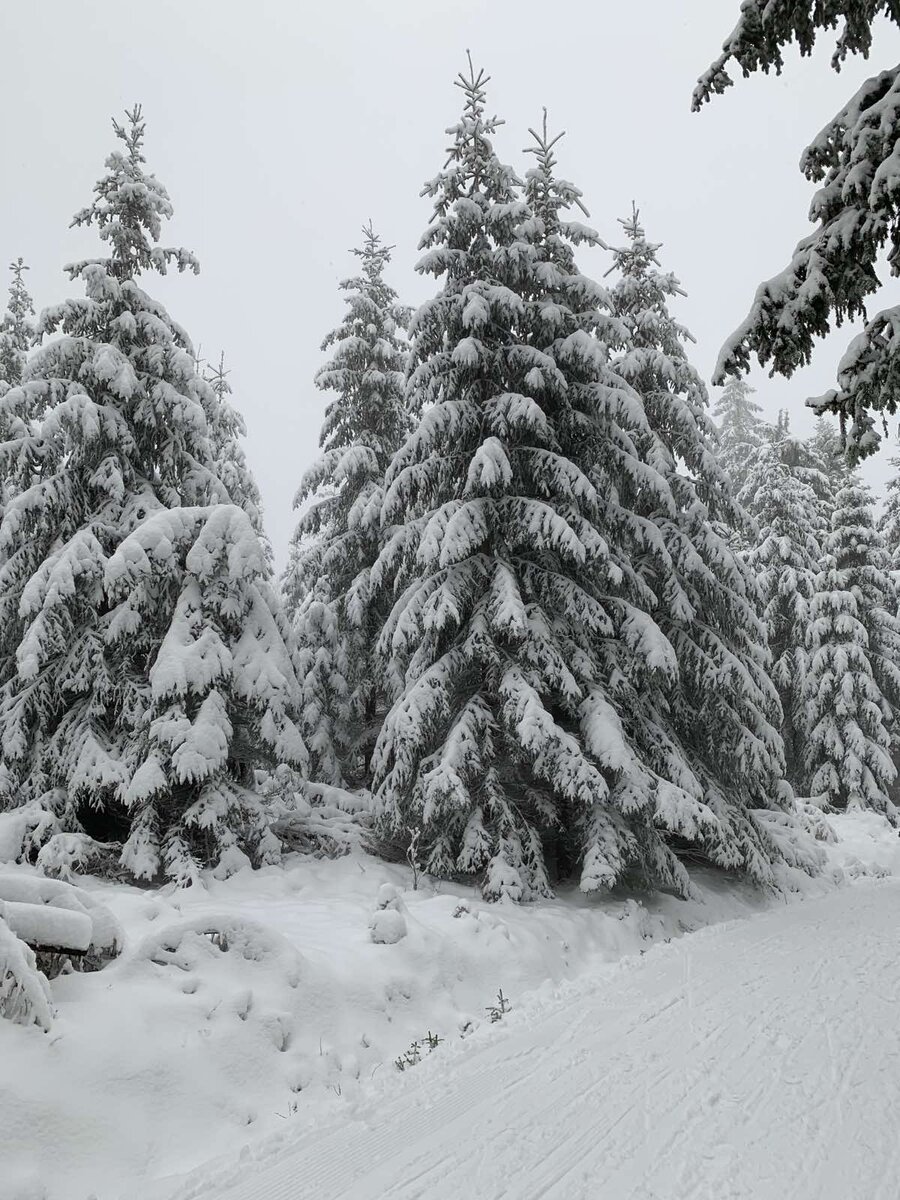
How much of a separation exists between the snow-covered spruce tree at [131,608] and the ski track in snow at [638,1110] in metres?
4.65

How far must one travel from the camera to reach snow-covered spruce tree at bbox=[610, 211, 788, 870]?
462 inches

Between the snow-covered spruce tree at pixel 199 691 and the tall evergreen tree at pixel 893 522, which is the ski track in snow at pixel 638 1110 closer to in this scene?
the snow-covered spruce tree at pixel 199 691

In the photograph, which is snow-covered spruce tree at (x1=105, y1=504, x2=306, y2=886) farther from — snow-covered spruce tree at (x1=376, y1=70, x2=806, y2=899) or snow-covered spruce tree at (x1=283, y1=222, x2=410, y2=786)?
snow-covered spruce tree at (x1=283, y1=222, x2=410, y2=786)

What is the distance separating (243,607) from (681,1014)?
266 inches

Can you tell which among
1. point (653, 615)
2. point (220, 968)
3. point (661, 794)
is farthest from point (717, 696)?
point (220, 968)

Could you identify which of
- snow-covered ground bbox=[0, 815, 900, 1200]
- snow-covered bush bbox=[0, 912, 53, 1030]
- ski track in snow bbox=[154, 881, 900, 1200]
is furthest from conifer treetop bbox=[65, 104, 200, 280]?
ski track in snow bbox=[154, 881, 900, 1200]

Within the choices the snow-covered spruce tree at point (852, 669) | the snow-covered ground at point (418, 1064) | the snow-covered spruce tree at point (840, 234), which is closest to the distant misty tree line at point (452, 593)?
the snow-covered ground at point (418, 1064)

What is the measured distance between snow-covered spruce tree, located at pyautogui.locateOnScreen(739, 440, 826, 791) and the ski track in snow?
17.0 meters

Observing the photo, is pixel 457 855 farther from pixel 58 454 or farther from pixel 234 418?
pixel 234 418

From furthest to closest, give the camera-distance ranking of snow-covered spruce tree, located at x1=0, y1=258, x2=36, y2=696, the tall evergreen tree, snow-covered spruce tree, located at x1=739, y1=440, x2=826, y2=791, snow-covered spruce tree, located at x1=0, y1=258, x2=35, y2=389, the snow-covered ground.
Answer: the tall evergreen tree < snow-covered spruce tree, located at x1=739, y1=440, x2=826, y2=791 < snow-covered spruce tree, located at x1=0, y1=258, x2=35, y2=389 < snow-covered spruce tree, located at x1=0, y1=258, x2=36, y2=696 < the snow-covered ground

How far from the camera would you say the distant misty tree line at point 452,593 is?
30.0 feet

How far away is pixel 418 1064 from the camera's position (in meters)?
5.18

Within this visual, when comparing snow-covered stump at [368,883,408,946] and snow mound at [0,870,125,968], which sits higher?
snow mound at [0,870,125,968]

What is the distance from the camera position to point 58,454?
1084 cm
